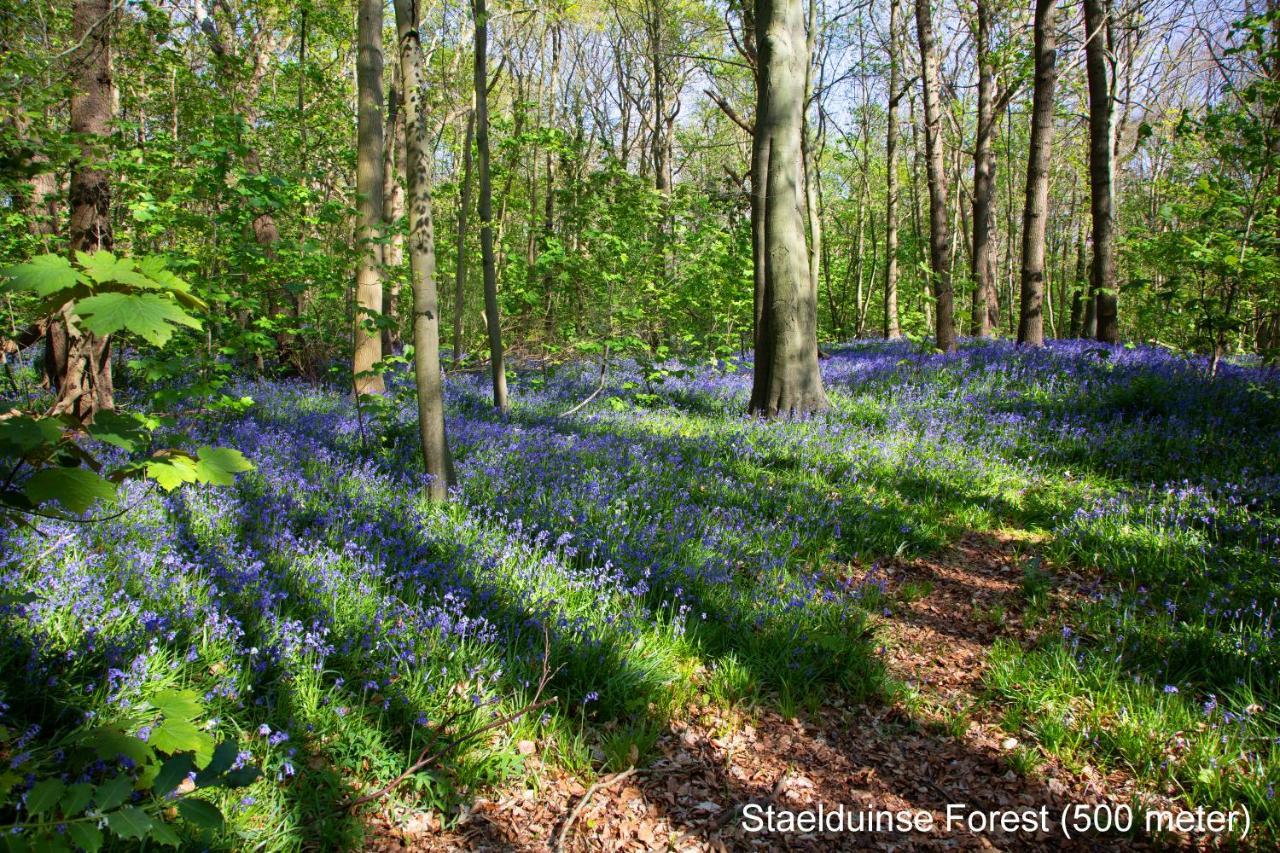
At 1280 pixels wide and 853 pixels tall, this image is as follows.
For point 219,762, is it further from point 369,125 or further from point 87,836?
point 369,125

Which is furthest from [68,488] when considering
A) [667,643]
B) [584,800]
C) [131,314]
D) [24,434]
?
[667,643]

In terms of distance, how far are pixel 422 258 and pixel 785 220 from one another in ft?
15.2

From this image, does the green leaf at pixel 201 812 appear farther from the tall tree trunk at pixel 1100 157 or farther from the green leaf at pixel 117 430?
the tall tree trunk at pixel 1100 157

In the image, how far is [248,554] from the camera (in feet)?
11.5

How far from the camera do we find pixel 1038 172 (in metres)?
9.99

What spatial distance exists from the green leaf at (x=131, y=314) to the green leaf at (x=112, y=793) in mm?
887

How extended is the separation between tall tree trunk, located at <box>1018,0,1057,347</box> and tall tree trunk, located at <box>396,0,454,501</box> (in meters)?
8.80

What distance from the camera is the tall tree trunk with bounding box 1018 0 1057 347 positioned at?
369 inches

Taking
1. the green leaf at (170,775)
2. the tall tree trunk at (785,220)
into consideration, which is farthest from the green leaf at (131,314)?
the tall tree trunk at (785,220)

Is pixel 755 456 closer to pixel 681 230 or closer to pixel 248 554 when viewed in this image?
pixel 248 554

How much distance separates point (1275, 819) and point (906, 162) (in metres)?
33.3

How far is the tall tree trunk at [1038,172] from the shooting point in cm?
938

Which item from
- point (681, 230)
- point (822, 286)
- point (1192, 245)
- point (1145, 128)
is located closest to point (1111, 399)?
point (1192, 245)

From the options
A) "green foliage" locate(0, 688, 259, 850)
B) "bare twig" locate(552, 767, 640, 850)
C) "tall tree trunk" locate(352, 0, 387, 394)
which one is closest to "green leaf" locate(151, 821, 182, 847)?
"green foliage" locate(0, 688, 259, 850)
